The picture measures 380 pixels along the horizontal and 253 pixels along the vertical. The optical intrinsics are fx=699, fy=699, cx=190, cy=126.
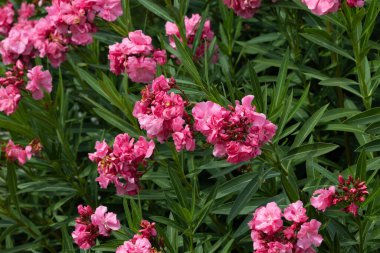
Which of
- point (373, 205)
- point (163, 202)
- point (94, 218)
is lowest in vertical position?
point (163, 202)

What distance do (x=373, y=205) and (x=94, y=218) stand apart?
1.02 m

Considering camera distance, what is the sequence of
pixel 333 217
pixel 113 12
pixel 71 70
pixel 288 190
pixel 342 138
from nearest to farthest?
pixel 288 190, pixel 333 217, pixel 113 12, pixel 342 138, pixel 71 70

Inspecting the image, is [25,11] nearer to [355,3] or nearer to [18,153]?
[18,153]

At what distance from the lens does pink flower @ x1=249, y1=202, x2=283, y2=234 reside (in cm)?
220

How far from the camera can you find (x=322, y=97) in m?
3.51

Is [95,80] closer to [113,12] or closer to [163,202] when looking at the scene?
[113,12]

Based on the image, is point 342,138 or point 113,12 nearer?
point 113,12

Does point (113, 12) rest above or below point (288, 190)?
above

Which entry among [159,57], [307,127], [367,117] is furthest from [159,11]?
[367,117]

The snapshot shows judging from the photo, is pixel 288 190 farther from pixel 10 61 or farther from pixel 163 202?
pixel 10 61

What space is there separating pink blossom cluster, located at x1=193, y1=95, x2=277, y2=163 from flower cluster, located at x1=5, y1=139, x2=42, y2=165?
121 centimetres

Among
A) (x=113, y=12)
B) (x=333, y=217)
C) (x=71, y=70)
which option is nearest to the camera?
(x=333, y=217)

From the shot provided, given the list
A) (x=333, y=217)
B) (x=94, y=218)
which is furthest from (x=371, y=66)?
(x=94, y=218)

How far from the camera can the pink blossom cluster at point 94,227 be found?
8.47 feet
